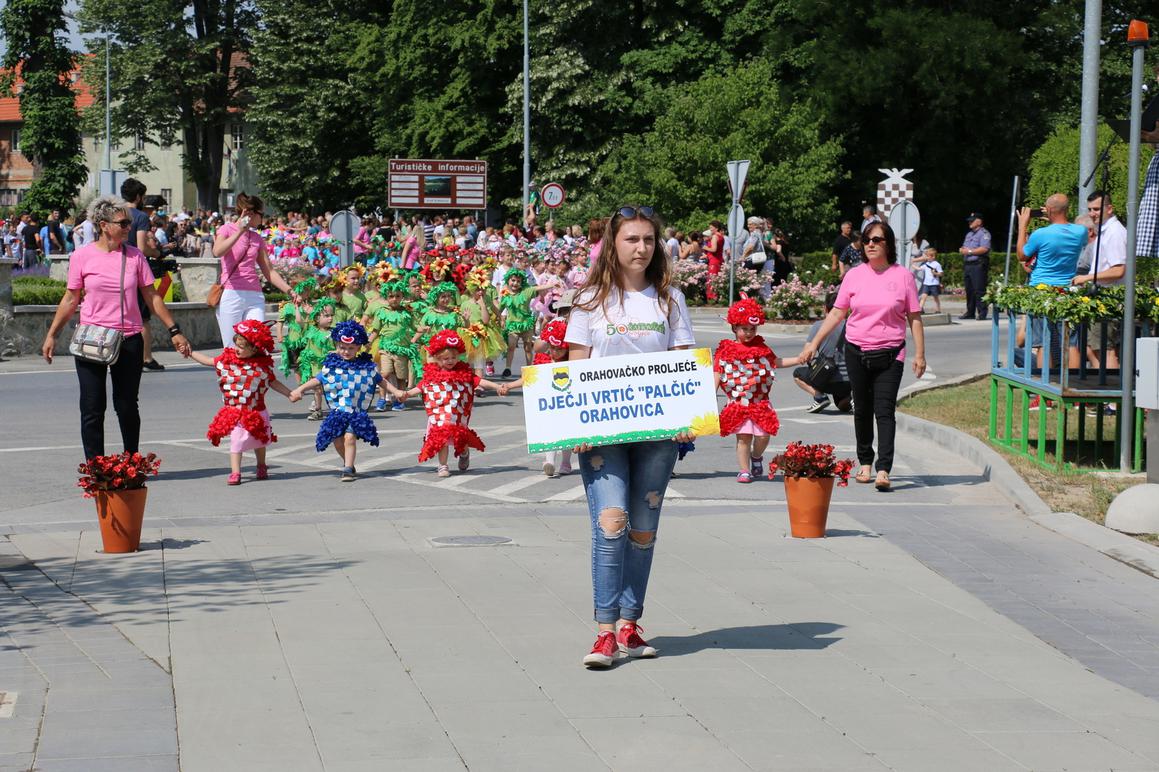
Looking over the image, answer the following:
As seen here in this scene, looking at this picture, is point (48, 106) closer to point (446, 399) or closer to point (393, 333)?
point (393, 333)

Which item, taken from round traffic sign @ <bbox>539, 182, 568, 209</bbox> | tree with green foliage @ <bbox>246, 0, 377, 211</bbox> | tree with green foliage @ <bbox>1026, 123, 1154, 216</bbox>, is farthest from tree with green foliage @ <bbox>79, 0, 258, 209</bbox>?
tree with green foliage @ <bbox>1026, 123, 1154, 216</bbox>

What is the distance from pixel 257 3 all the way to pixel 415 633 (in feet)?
210

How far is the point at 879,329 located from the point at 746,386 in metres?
1.15

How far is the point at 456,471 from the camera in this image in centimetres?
1347

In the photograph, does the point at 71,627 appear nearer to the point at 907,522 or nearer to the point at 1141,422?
the point at 907,522

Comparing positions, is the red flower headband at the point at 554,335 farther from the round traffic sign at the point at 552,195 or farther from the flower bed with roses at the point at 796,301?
A: the round traffic sign at the point at 552,195

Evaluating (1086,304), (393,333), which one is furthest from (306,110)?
(1086,304)

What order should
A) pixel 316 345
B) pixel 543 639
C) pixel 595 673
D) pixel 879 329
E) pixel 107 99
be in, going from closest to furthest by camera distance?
pixel 595 673 < pixel 543 639 < pixel 879 329 < pixel 316 345 < pixel 107 99

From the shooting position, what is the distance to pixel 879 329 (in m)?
12.1

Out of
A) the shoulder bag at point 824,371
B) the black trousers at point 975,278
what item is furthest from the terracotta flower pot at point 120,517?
the black trousers at point 975,278

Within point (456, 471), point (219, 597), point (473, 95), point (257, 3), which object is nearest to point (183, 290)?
point (456, 471)

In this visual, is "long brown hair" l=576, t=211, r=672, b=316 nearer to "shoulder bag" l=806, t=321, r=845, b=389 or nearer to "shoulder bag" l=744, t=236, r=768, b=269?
"shoulder bag" l=806, t=321, r=845, b=389

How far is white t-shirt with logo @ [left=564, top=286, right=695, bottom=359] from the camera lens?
7086mm

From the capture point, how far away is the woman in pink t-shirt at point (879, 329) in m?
12.2
